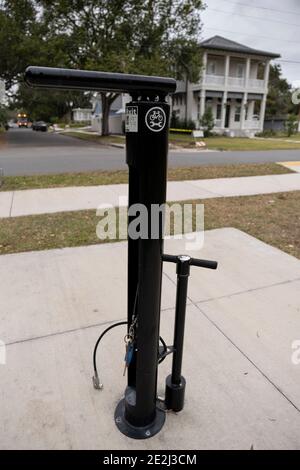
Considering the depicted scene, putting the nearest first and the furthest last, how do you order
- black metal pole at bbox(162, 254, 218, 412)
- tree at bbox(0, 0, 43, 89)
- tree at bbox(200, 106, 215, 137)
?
black metal pole at bbox(162, 254, 218, 412) → tree at bbox(0, 0, 43, 89) → tree at bbox(200, 106, 215, 137)

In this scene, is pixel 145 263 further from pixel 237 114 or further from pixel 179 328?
pixel 237 114

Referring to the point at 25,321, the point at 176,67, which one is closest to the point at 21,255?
the point at 25,321

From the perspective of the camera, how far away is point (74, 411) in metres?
1.92

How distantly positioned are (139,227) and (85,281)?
1947mm

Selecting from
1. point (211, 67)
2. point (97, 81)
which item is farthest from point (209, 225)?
point (211, 67)

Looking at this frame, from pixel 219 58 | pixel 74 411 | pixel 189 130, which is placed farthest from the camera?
pixel 219 58

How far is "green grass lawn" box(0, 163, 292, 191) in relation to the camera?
792 centimetres

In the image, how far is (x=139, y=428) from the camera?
180 centimetres

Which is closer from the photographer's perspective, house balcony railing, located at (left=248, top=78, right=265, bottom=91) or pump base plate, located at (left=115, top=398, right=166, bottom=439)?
pump base plate, located at (left=115, top=398, right=166, bottom=439)

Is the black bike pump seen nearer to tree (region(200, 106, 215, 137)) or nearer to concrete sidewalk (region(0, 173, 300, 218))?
concrete sidewalk (region(0, 173, 300, 218))

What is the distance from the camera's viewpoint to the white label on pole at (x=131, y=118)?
1403mm

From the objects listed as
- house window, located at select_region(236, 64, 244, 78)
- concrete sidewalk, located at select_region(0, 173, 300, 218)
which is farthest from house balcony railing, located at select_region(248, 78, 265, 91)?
concrete sidewalk, located at select_region(0, 173, 300, 218)

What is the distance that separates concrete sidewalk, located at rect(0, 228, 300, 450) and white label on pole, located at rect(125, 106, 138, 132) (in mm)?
1467

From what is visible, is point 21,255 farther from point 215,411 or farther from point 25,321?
point 215,411
